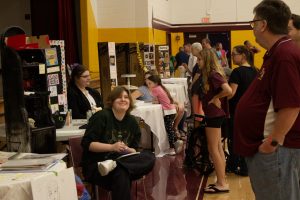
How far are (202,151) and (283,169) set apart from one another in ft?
10.3

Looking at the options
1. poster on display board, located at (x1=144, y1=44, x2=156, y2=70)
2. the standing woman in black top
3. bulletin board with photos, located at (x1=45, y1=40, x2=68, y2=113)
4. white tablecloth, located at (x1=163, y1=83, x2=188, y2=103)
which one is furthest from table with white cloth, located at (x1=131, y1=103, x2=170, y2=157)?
poster on display board, located at (x1=144, y1=44, x2=156, y2=70)

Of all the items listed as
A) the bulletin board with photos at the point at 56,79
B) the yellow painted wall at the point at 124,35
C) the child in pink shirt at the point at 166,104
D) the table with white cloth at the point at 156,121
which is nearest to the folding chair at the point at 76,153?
the bulletin board with photos at the point at 56,79

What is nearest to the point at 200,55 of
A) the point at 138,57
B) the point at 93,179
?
the point at 93,179

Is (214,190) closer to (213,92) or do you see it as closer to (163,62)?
(213,92)

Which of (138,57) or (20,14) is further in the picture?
(20,14)

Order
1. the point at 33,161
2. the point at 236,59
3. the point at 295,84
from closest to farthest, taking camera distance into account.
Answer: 1. the point at 295,84
2. the point at 33,161
3. the point at 236,59

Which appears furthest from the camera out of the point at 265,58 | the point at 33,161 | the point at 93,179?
the point at 93,179

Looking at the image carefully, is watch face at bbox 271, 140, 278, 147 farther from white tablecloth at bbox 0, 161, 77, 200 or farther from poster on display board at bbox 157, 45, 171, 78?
poster on display board at bbox 157, 45, 171, 78

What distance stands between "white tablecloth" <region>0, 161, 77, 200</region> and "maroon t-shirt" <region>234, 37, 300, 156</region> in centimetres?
103

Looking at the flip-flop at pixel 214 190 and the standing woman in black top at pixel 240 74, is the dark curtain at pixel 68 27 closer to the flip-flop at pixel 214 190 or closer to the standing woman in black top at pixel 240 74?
the standing woman in black top at pixel 240 74

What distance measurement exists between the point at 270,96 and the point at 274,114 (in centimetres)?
9

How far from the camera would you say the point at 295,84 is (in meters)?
2.23

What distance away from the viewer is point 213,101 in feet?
15.4

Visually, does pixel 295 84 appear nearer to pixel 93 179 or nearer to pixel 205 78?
pixel 93 179
